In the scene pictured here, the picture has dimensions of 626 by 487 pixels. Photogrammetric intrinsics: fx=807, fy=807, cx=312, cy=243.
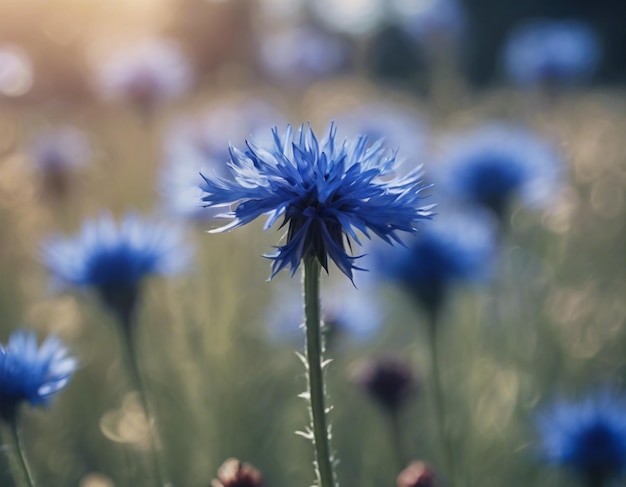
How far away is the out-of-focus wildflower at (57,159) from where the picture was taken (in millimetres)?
1449

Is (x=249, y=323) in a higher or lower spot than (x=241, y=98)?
lower

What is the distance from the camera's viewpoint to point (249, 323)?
1.62 m

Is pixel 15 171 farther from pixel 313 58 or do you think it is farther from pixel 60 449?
pixel 313 58

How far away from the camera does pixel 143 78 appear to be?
5.32 ft

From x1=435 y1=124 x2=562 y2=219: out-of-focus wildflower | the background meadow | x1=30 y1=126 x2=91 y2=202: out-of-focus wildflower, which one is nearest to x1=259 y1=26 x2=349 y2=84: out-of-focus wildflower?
the background meadow

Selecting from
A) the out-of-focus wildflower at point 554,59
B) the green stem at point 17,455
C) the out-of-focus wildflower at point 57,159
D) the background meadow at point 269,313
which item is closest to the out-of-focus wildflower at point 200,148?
the background meadow at point 269,313

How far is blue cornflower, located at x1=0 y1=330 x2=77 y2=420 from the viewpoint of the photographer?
0.59 m

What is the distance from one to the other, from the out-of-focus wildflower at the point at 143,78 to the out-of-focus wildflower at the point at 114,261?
741 mm

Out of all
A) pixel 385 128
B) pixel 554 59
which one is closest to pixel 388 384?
pixel 385 128

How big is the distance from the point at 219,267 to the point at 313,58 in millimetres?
945

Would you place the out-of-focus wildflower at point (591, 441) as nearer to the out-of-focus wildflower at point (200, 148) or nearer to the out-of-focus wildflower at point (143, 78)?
the out-of-focus wildflower at point (200, 148)

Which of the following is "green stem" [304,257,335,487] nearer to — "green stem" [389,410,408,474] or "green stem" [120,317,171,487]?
"green stem" [120,317,171,487]

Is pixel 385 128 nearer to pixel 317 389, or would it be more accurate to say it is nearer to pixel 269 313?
pixel 269 313

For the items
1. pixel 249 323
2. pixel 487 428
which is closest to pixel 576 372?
pixel 487 428
